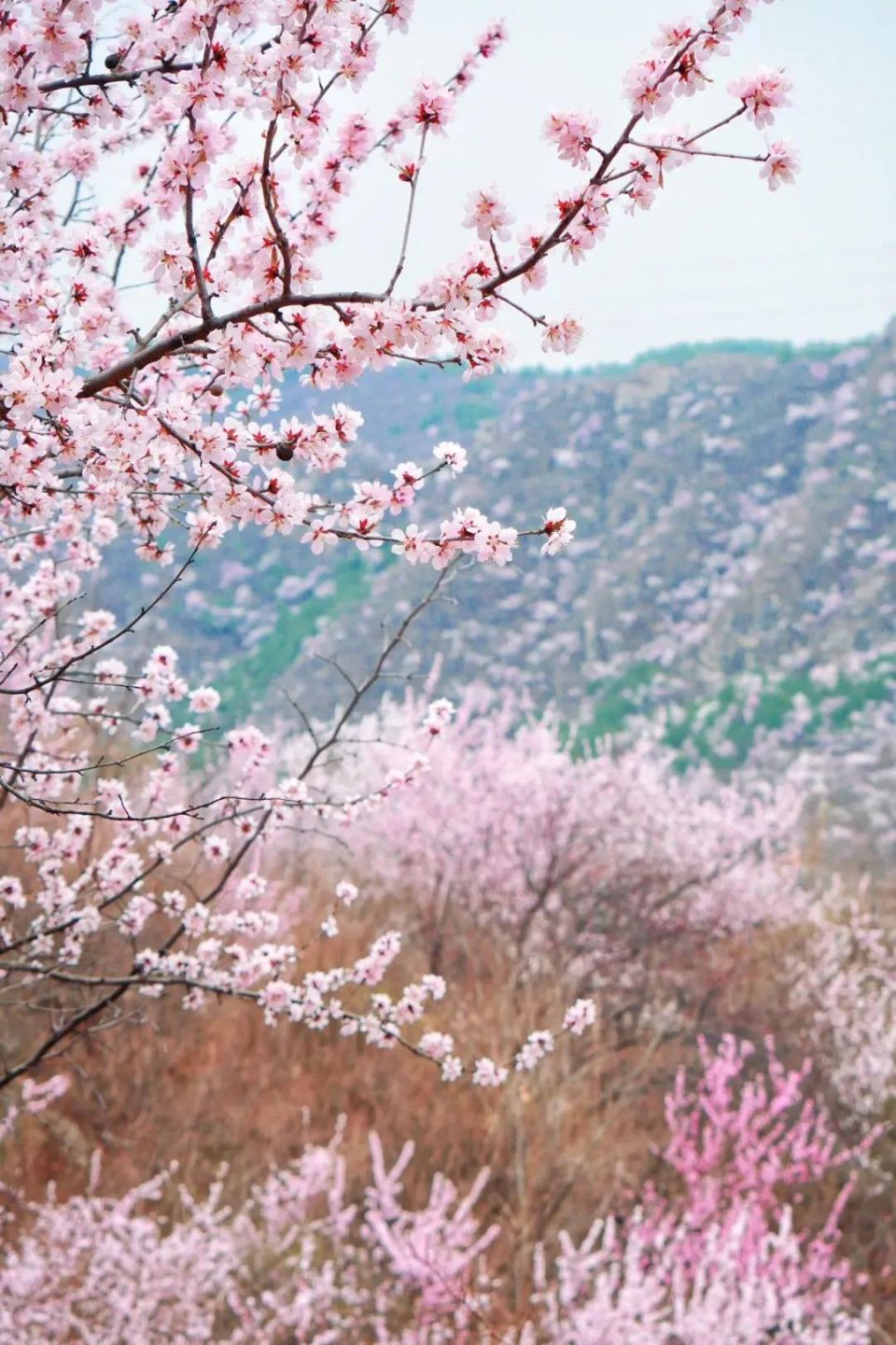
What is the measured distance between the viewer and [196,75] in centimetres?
168

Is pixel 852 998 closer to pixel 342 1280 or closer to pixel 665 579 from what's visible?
pixel 342 1280

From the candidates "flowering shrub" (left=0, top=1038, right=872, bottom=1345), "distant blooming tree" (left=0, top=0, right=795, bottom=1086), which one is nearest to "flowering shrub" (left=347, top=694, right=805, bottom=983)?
"flowering shrub" (left=0, top=1038, right=872, bottom=1345)

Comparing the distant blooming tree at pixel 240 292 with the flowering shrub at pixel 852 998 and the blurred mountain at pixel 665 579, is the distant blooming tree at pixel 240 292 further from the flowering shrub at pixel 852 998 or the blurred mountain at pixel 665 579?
the blurred mountain at pixel 665 579

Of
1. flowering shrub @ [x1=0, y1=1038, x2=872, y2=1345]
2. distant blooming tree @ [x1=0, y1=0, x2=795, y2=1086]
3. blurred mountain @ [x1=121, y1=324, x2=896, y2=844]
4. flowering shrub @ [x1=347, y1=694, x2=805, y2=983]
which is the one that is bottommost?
flowering shrub @ [x1=0, y1=1038, x2=872, y2=1345]

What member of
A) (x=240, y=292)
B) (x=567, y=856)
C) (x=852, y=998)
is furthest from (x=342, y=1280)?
(x=852, y=998)

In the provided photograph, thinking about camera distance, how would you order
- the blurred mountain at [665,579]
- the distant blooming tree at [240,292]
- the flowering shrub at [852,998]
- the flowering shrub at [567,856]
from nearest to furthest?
A: 1. the distant blooming tree at [240,292]
2. the flowering shrub at [852,998]
3. the flowering shrub at [567,856]
4. the blurred mountain at [665,579]

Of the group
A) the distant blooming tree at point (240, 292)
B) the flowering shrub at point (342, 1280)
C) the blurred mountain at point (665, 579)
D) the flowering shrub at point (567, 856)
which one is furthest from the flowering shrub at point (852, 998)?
the distant blooming tree at point (240, 292)

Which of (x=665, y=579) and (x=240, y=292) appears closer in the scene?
(x=240, y=292)

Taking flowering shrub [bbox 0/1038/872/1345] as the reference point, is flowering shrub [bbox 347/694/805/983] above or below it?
above

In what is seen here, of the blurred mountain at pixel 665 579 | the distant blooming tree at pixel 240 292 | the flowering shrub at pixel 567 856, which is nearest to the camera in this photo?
the distant blooming tree at pixel 240 292

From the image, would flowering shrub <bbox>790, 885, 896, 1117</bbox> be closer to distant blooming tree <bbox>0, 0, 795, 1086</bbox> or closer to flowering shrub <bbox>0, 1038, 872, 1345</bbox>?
flowering shrub <bbox>0, 1038, 872, 1345</bbox>

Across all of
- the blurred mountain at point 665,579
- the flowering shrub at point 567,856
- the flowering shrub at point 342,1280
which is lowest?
the flowering shrub at point 342,1280

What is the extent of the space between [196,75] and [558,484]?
26498 mm

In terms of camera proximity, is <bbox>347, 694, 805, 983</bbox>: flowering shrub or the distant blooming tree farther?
<bbox>347, 694, 805, 983</bbox>: flowering shrub
